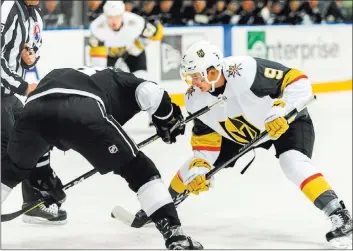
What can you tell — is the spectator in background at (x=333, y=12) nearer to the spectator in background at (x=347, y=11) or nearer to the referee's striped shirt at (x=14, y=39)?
the spectator in background at (x=347, y=11)

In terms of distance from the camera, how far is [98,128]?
3279 mm

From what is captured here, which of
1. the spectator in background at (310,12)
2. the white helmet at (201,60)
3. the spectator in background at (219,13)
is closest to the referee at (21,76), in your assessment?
the white helmet at (201,60)

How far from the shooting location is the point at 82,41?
7.72m

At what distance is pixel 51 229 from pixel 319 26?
6.07 meters

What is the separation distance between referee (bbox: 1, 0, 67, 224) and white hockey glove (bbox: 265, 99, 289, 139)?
Result: 94 cm

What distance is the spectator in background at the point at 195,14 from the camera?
1024 cm

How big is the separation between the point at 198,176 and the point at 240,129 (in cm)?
26

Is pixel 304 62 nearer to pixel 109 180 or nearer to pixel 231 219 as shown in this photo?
pixel 109 180

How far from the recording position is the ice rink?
12.3ft

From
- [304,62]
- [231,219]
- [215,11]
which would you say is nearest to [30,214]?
[231,219]

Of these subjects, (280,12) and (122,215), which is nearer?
(122,215)

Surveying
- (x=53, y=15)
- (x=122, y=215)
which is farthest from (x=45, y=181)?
(x=53, y=15)

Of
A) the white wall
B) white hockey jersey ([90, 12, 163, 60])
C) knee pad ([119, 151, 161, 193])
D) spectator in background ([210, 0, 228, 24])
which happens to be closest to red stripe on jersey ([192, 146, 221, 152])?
knee pad ([119, 151, 161, 193])

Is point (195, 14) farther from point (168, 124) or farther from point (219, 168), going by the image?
point (168, 124)
